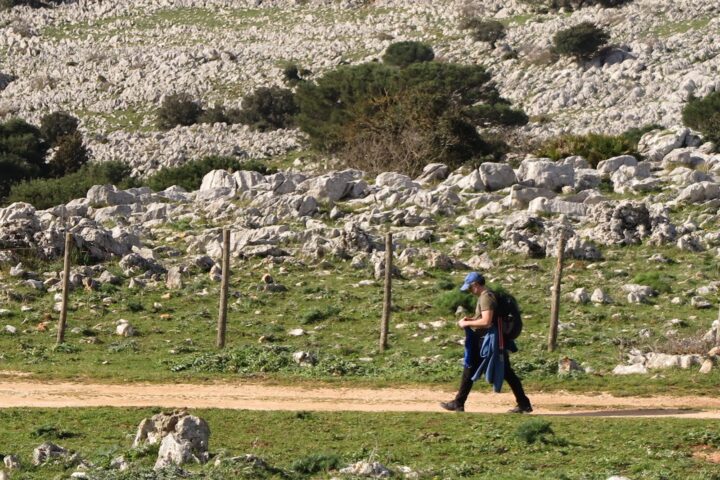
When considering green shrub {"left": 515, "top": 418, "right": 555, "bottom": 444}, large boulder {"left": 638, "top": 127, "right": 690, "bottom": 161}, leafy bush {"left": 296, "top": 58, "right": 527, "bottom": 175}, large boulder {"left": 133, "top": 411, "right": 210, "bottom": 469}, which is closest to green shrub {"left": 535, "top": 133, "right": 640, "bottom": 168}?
large boulder {"left": 638, "top": 127, "right": 690, "bottom": 161}

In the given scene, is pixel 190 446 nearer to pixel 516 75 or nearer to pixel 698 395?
pixel 698 395

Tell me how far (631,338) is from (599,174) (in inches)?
639

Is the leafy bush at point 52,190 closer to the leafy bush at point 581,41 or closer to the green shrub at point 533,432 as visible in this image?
the leafy bush at point 581,41

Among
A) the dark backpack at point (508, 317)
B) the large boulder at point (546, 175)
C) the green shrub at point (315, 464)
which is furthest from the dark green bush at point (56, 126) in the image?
the green shrub at point (315, 464)

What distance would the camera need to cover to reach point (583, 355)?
2141cm

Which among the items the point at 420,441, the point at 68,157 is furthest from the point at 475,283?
the point at 68,157

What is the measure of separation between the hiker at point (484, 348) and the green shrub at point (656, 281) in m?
10.7

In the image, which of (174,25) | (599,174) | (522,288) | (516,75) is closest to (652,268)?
(522,288)

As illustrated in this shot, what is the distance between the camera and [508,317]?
16.5m

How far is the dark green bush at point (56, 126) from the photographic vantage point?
7238 centimetres

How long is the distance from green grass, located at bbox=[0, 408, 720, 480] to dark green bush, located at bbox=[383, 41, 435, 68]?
64066 mm

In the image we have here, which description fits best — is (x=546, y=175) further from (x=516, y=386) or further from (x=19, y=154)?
(x=19, y=154)

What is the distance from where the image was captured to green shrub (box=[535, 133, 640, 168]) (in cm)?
4188

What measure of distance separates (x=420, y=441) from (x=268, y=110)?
6197 cm
